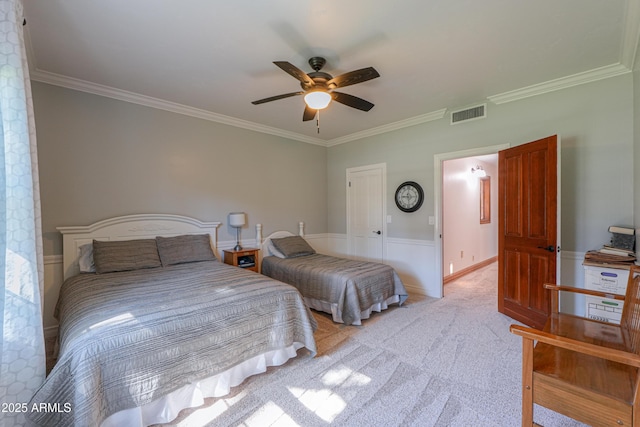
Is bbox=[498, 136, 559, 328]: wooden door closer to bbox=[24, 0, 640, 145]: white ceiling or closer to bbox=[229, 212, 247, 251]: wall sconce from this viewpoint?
bbox=[24, 0, 640, 145]: white ceiling

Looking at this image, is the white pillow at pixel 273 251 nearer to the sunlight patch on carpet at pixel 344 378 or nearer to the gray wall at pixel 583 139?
the sunlight patch on carpet at pixel 344 378

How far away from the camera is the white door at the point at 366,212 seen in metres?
4.73

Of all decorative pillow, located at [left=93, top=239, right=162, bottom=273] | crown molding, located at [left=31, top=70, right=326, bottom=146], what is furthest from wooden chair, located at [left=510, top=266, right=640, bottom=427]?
crown molding, located at [left=31, top=70, right=326, bottom=146]

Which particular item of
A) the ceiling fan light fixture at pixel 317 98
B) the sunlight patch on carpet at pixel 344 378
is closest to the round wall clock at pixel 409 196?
the ceiling fan light fixture at pixel 317 98

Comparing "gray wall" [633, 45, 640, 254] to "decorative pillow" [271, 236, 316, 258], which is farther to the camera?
"decorative pillow" [271, 236, 316, 258]

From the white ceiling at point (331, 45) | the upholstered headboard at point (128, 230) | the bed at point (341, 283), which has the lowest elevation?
the bed at point (341, 283)

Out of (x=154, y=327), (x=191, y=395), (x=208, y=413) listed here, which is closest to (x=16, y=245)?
(x=154, y=327)

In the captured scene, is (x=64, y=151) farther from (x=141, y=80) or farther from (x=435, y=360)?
(x=435, y=360)

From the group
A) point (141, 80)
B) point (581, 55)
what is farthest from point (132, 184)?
point (581, 55)

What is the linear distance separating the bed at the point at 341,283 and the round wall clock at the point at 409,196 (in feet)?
3.92

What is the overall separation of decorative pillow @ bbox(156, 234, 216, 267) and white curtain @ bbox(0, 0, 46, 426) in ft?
5.51

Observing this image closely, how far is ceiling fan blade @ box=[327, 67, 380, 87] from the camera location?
213cm

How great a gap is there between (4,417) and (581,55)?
4.82 meters

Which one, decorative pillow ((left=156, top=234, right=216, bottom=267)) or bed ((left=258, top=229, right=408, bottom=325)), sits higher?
decorative pillow ((left=156, top=234, right=216, bottom=267))
